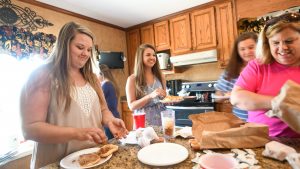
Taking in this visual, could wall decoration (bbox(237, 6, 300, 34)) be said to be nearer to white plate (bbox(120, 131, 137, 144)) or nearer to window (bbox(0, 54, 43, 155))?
white plate (bbox(120, 131, 137, 144))

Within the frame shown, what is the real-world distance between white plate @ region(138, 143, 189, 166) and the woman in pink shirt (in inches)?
14.3

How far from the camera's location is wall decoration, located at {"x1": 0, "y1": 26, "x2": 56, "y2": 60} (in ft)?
6.95

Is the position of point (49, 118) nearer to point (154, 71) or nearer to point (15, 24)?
point (154, 71)

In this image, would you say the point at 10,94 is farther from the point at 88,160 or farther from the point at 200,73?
the point at 200,73

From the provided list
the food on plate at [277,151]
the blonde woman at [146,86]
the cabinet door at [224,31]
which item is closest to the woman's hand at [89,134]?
the food on plate at [277,151]

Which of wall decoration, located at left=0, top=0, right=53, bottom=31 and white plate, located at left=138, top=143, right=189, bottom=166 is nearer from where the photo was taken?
white plate, located at left=138, top=143, right=189, bottom=166

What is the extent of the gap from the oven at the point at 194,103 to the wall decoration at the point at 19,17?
217 centimetres

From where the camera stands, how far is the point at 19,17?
2271 mm

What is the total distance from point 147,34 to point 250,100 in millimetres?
3054

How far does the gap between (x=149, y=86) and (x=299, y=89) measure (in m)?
1.24

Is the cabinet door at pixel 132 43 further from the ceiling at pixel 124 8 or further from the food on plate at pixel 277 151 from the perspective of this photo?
the food on plate at pixel 277 151

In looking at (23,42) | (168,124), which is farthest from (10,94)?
(168,124)

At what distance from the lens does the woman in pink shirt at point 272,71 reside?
815mm

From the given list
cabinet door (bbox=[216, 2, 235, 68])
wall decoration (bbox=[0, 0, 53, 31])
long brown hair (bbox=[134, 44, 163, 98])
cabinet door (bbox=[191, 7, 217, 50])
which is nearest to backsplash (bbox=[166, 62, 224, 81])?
cabinet door (bbox=[216, 2, 235, 68])
